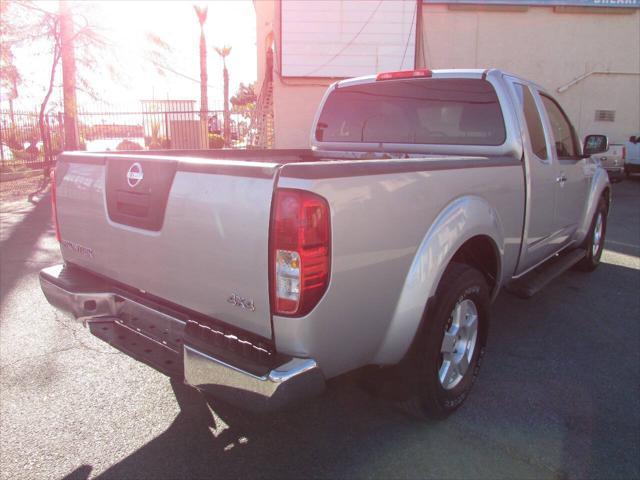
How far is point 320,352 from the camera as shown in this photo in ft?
7.41

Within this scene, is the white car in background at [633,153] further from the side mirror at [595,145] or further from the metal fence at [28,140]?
the metal fence at [28,140]

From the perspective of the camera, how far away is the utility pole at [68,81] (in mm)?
16297

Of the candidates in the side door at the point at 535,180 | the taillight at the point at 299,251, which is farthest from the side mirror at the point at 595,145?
the taillight at the point at 299,251

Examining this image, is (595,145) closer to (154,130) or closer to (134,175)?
(134,175)

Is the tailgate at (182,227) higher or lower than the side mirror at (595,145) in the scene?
lower

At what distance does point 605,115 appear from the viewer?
690 inches

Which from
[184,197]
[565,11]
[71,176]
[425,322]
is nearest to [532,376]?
[425,322]

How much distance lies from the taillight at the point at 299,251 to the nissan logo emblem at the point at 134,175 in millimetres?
910

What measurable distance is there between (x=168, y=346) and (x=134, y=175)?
0.86 m

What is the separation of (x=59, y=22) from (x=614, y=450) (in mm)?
17848

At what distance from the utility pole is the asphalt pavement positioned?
545 inches

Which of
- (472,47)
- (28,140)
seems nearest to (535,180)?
(472,47)

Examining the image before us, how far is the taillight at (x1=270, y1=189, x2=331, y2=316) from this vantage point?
82.7 inches

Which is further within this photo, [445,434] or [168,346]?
[445,434]
